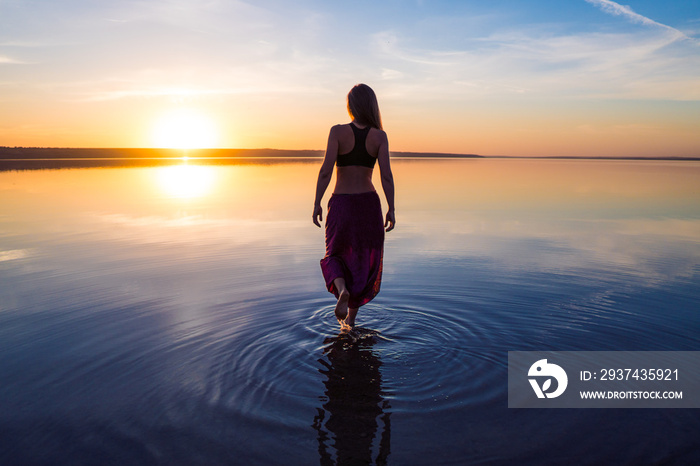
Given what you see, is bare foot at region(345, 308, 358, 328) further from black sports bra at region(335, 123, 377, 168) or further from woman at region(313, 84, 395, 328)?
black sports bra at region(335, 123, 377, 168)

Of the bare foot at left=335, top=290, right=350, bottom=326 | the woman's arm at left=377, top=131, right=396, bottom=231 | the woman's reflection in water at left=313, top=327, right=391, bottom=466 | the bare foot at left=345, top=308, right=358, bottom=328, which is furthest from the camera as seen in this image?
the bare foot at left=345, top=308, right=358, bottom=328

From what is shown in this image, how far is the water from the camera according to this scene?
3215 mm

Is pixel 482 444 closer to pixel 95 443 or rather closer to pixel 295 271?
pixel 95 443

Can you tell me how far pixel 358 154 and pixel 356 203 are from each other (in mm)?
518

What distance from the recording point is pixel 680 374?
4.18 m

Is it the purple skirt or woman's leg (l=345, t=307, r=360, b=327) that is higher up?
the purple skirt

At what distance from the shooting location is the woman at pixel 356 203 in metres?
5.12

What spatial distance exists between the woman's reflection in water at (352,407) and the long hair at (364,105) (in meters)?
2.28

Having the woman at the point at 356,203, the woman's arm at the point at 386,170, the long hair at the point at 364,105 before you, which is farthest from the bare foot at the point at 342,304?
the long hair at the point at 364,105

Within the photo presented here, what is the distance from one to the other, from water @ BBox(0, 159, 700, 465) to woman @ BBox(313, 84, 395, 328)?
58cm

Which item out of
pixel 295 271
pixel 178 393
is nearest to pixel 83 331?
pixel 178 393

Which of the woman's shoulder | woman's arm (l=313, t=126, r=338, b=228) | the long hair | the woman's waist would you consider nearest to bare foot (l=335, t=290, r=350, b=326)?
woman's arm (l=313, t=126, r=338, b=228)

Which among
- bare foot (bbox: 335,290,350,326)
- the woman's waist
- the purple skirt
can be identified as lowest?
bare foot (bbox: 335,290,350,326)

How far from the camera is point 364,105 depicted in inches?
201
